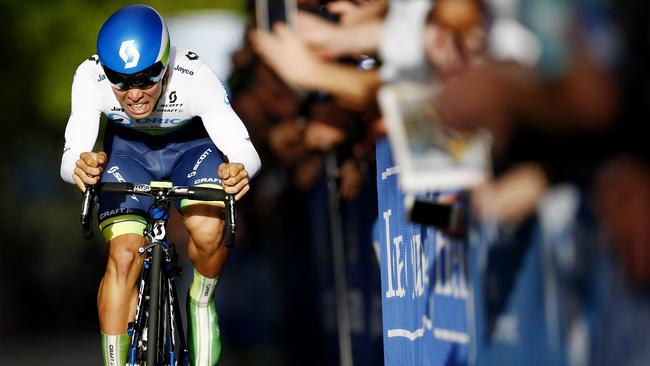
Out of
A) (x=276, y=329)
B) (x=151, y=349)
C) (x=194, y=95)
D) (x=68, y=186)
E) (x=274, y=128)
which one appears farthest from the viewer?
(x=68, y=186)

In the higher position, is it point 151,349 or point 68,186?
point 68,186

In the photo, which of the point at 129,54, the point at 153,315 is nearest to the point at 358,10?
the point at 129,54

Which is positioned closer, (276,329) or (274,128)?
(274,128)

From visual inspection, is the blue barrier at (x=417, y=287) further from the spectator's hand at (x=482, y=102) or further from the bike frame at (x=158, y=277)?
the spectator's hand at (x=482, y=102)

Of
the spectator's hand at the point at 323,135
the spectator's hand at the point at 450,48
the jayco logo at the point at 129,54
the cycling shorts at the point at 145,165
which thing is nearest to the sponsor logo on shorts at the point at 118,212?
the cycling shorts at the point at 145,165

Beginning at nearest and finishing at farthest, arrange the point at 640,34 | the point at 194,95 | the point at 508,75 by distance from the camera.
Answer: the point at 640,34 < the point at 508,75 < the point at 194,95

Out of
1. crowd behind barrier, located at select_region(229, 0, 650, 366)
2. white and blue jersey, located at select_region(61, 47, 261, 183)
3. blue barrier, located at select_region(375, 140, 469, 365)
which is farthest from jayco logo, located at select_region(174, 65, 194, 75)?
blue barrier, located at select_region(375, 140, 469, 365)

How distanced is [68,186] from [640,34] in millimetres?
25381

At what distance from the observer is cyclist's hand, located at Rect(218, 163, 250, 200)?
702 cm

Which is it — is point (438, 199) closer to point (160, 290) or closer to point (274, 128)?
point (160, 290)

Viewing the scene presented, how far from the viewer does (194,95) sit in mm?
7574

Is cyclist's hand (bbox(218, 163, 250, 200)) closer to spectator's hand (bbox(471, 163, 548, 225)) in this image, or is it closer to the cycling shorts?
the cycling shorts

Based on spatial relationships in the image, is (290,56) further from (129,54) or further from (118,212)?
(118,212)

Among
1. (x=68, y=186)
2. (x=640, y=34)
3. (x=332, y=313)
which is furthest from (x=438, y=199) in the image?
(x=68, y=186)
